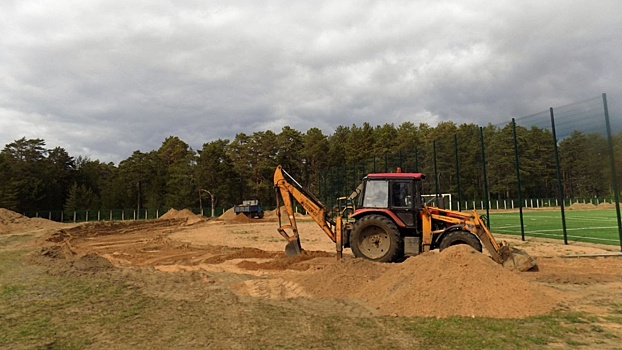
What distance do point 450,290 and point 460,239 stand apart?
310 centimetres

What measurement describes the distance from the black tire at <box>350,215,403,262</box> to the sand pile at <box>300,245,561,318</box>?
2375 millimetres

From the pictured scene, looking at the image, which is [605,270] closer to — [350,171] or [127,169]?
[350,171]

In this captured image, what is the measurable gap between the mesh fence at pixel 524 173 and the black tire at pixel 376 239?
1.65 meters

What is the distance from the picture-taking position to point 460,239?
8.75 meters

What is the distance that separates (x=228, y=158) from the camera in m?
64.4

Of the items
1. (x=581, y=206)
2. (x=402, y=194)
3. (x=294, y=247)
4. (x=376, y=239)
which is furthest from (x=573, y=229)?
(x=581, y=206)

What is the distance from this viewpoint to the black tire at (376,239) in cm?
952

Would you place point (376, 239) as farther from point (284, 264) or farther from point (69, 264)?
point (69, 264)

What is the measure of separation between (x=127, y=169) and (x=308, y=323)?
2601 inches

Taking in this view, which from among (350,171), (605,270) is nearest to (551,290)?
(605,270)

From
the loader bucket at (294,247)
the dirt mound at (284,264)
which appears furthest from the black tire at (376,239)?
the loader bucket at (294,247)

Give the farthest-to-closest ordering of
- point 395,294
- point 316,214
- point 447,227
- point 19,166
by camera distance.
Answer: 1. point 19,166
2. point 316,214
3. point 447,227
4. point 395,294

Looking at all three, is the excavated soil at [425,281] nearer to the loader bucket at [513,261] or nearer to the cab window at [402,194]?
the loader bucket at [513,261]

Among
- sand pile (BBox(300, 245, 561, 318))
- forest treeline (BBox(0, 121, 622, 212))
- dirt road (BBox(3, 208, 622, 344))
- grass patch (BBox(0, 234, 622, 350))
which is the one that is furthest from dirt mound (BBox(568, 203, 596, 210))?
grass patch (BBox(0, 234, 622, 350))
